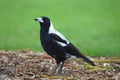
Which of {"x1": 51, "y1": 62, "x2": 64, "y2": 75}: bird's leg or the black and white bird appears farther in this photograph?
{"x1": 51, "y1": 62, "x2": 64, "y2": 75}: bird's leg

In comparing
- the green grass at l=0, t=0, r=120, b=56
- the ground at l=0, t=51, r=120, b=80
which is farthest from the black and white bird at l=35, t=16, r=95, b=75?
the green grass at l=0, t=0, r=120, b=56

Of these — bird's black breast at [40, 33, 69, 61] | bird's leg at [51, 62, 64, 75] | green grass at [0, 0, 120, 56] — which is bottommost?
bird's leg at [51, 62, 64, 75]

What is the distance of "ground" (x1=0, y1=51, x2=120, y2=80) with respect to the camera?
1106cm

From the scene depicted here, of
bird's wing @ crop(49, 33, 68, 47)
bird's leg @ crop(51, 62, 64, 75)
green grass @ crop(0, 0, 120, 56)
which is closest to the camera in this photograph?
bird's wing @ crop(49, 33, 68, 47)

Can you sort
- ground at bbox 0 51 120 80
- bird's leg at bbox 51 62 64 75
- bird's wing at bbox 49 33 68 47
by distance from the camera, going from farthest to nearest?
bird's leg at bbox 51 62 64 75 → bird's wing at bbox 49 33 68 47 → ground at bbox 0 51 120 80

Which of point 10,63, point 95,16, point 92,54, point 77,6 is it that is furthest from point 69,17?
point 10,63

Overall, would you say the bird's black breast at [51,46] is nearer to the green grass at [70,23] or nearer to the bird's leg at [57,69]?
the bird's leg at [57,69]

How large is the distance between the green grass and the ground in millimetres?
1925

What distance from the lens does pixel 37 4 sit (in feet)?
94.3

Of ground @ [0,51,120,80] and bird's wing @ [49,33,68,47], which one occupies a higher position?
bird's wing @ [49,33,68,47]

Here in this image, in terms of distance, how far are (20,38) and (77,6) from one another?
9.03 meters

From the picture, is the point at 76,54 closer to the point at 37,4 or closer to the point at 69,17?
the point at 69,17

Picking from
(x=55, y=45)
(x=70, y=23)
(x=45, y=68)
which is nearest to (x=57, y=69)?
(x=45, y=68)

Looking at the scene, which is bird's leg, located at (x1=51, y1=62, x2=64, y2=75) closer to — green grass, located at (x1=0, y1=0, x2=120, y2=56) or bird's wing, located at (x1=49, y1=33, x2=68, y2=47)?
bird's wing, located at (x1=49, y1=33, x2=68, y2=47)
